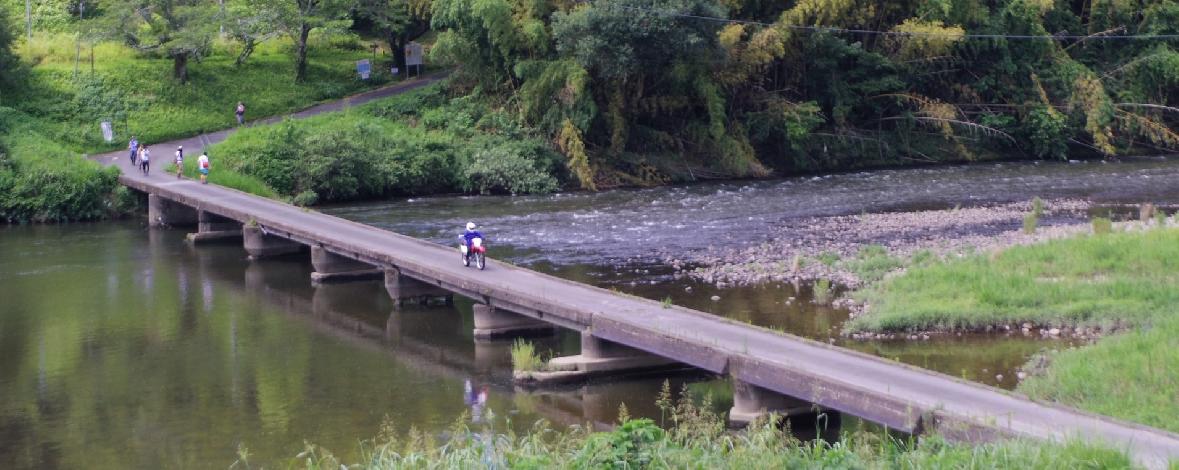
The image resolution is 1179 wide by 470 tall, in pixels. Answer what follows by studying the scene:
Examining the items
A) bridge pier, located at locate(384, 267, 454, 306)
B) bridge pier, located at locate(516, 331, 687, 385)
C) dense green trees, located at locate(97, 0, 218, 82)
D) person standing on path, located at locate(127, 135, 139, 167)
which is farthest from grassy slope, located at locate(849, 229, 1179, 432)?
dense green trees, located at locate(97, 0, 218, 82)

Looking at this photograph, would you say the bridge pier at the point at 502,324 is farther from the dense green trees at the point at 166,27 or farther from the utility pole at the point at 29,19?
the utility pole at the point at 29,19

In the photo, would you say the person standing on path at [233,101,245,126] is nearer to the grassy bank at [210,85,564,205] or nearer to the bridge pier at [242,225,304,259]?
the grassy bank at [210,85,564,205]

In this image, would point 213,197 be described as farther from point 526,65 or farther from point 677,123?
point 677,123

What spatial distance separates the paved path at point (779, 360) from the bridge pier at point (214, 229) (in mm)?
8489

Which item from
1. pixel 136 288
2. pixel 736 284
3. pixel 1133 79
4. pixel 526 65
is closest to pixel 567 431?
pixel 736 284

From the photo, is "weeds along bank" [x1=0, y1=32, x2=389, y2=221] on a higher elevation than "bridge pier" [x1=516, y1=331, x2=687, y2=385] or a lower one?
higher

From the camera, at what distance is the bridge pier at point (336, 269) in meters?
27.9

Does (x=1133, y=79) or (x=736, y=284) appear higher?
(x=1133, y=79)

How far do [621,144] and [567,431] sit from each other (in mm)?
29601

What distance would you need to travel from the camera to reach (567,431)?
52.8ft

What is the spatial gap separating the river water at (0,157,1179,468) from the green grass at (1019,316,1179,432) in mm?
1259

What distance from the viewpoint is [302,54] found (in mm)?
50719

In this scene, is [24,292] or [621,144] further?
[621,144]

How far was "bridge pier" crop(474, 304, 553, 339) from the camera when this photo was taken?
22.0 m
